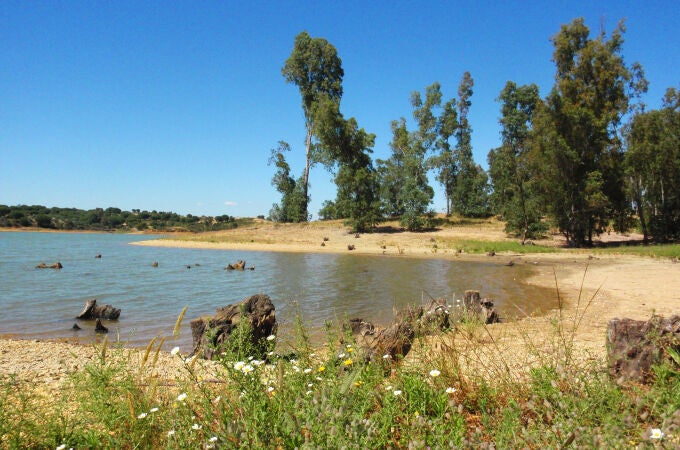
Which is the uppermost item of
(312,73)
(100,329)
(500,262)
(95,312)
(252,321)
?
(312,73)

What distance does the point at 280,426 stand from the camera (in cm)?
263

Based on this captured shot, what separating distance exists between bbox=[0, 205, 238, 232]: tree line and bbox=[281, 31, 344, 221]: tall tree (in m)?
34.4

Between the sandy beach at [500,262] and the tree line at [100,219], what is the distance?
36.3m

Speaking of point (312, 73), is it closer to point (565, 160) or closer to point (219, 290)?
point (565, 160)

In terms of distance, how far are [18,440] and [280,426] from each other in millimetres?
1940

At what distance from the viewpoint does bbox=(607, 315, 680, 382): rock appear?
3.73 meters

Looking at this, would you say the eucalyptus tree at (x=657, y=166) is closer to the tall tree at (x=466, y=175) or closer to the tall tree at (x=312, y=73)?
the tall tree at (x=466, y=175)

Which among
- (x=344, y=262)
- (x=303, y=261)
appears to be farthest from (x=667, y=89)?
(x=303, y=261)

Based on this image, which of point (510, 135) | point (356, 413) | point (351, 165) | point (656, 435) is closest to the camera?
point (656, 435)

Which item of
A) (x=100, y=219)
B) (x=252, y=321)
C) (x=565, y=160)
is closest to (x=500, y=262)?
(x=565, y=160)

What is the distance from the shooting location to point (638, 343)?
3.71 metres

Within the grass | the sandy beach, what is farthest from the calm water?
the grass

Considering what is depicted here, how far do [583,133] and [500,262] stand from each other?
10.5 meters

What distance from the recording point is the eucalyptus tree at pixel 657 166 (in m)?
27.4
